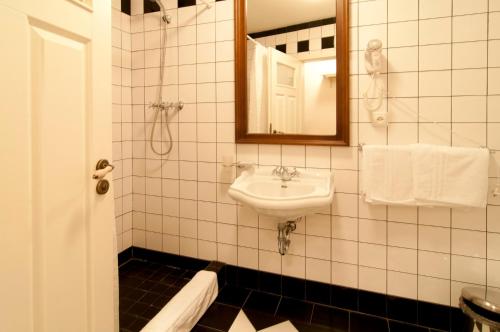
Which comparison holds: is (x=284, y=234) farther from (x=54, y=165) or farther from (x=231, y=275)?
(x=54, y=165)

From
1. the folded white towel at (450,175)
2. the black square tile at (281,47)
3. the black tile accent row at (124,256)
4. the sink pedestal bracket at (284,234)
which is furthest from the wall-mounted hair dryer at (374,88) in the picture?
the black tile accent row at (124,256)

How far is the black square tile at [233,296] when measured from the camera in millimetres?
1940

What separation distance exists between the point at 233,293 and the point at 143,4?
2.23m

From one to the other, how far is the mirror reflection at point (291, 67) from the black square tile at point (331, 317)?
1096 mm

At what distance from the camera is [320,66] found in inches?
72.2

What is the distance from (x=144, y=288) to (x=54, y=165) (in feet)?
4.61

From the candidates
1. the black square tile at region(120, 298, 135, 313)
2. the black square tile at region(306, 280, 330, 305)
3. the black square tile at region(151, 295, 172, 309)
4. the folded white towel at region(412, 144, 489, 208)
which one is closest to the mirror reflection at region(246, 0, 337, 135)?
the folded white towel at region(412, 144, 489, 208)

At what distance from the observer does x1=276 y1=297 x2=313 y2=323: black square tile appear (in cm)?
179

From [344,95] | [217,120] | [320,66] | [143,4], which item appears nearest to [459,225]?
[344,95]

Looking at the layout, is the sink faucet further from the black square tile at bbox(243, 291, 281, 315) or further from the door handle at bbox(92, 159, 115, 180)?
the door handle at bbox(92, 159, 115, 180)

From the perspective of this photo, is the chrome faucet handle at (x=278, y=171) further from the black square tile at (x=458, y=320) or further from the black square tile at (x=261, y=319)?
the black square tile at (x=458, y=320)

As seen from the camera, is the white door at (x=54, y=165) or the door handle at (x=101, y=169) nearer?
the white door at (x=54, y=165)

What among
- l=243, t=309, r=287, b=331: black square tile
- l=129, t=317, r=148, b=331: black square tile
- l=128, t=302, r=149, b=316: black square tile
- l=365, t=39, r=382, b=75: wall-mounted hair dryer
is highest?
l=365, t=39, r=382, b=75: wall-mounted hair dryer

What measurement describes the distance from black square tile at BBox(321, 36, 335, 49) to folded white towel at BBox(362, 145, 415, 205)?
25.5 inches
